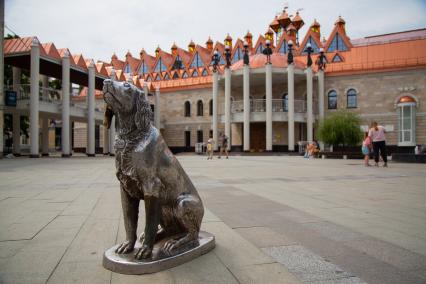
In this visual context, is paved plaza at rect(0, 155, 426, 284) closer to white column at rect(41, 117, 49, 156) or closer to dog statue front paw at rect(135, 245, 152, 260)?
dog statue front paw at rect(135, 245, 152, 260)

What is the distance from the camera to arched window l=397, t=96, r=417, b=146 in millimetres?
35062

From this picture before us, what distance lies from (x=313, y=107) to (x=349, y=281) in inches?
1519

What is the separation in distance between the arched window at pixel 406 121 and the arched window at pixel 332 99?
6772mm

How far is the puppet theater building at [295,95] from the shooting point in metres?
35.8

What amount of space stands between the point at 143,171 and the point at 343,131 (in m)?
27.6

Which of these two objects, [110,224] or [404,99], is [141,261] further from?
[404,99]

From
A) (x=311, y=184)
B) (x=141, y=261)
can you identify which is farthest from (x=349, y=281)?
(x=311, y=184)

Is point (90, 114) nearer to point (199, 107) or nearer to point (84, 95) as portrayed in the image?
point (199, 107)

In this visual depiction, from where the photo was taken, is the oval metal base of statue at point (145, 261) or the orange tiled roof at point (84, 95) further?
the orange tiled roof at point (84, 95)

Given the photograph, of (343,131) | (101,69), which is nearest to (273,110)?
(343,131)

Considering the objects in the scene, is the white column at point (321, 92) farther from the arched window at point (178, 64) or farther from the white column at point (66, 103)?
the arched window at point (178, 64)

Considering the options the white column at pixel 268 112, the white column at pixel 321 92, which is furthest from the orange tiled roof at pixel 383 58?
the white column at pixel 268 112

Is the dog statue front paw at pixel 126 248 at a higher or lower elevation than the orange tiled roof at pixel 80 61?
lower

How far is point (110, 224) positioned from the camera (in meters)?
4.75
